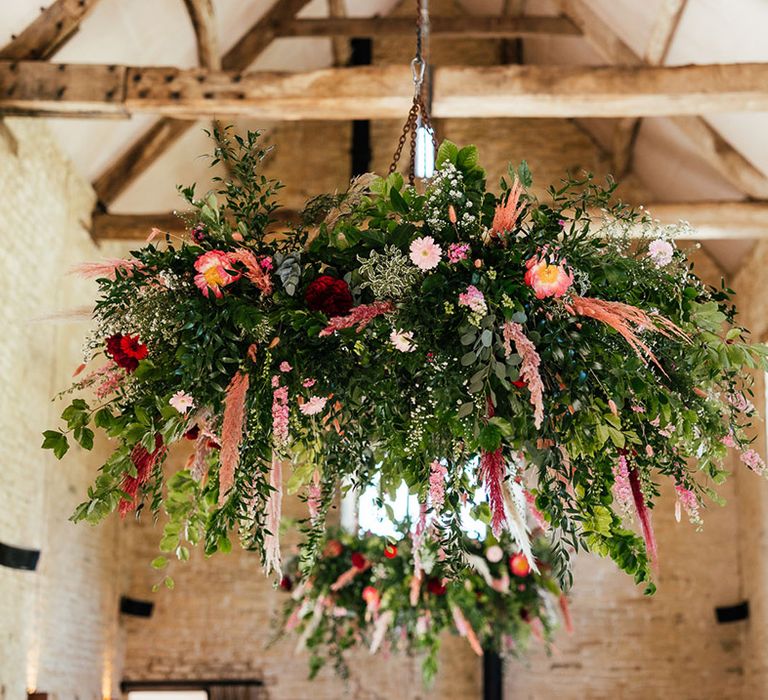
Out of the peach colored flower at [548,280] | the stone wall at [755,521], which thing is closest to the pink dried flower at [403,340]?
the peach colored flower at [548,280]

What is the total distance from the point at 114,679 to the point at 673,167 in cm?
612

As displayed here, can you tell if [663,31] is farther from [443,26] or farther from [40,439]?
[40,439]

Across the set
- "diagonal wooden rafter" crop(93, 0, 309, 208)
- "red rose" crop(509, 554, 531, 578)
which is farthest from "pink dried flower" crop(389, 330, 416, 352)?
"diagonal wooden rafter" crop(93, 0, 309, 208)

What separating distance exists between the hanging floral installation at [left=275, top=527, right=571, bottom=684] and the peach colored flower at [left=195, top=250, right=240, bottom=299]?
15.8 ft

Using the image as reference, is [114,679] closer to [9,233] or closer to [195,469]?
[9,233]

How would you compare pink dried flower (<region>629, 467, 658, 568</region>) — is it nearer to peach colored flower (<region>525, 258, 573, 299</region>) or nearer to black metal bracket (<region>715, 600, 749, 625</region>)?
peach colored flower (<region>525, 258, 573, 299</region>)

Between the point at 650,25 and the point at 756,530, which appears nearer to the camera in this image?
the point at 650,25

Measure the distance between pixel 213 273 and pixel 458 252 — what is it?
0.55 m

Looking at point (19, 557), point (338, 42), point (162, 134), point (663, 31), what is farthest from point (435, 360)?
point (338, 42)

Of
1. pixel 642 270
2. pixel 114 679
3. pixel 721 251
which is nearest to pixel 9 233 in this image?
pixel 114 679

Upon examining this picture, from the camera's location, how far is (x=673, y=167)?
8609 mm

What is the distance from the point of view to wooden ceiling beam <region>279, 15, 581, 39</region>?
8.48 m

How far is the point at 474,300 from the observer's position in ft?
7.43

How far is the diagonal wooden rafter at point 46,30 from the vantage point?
6.06 m
